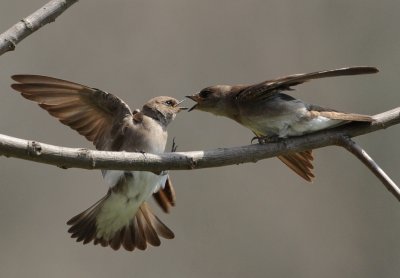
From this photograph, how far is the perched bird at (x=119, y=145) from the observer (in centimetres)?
358

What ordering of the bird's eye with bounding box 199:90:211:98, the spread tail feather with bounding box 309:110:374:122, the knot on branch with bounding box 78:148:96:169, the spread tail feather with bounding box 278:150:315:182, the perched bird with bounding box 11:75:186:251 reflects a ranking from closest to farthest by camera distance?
the knot on branch with bounding box 78:148:96:169 < the spread tail feather with bounding box 309:110:374:122 < the spread tail feather with bounding box 278:150:315:182 < the perched bird with bounding box 11:75:186:251 < the bird's eye with bounding box 199:90:211:98

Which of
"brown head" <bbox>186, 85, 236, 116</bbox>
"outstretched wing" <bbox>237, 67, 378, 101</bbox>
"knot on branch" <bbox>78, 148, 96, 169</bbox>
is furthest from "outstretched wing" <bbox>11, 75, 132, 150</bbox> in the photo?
"knot on branch" <bbox>78, 148, 96, 169</bbox>

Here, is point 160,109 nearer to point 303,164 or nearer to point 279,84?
point 303,164

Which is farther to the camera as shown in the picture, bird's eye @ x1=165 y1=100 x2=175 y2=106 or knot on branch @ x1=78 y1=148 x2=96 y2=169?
bird's eye @ x1=165 y1=100 x2=175 y2=106

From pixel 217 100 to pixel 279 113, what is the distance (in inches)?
19.6

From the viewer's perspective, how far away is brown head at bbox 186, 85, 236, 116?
3465mm

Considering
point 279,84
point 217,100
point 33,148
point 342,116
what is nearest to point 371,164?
point 342,116

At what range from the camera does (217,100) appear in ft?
11.8

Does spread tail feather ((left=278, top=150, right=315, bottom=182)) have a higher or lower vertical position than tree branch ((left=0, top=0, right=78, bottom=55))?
lower

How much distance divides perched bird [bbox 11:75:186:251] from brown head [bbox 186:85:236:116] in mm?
165

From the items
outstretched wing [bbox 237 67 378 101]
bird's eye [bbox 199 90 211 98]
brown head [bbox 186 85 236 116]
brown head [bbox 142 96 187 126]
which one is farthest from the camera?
brown head [bbox 142 96 187 126]

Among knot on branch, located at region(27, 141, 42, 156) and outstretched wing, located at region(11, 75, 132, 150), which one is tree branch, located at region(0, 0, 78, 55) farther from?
outstretched wing, located at region(11, 75, 132, 150)

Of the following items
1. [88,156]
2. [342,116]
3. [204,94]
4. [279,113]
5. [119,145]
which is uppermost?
[204,94]

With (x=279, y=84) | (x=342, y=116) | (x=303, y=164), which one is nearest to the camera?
(x=342, y=116)
